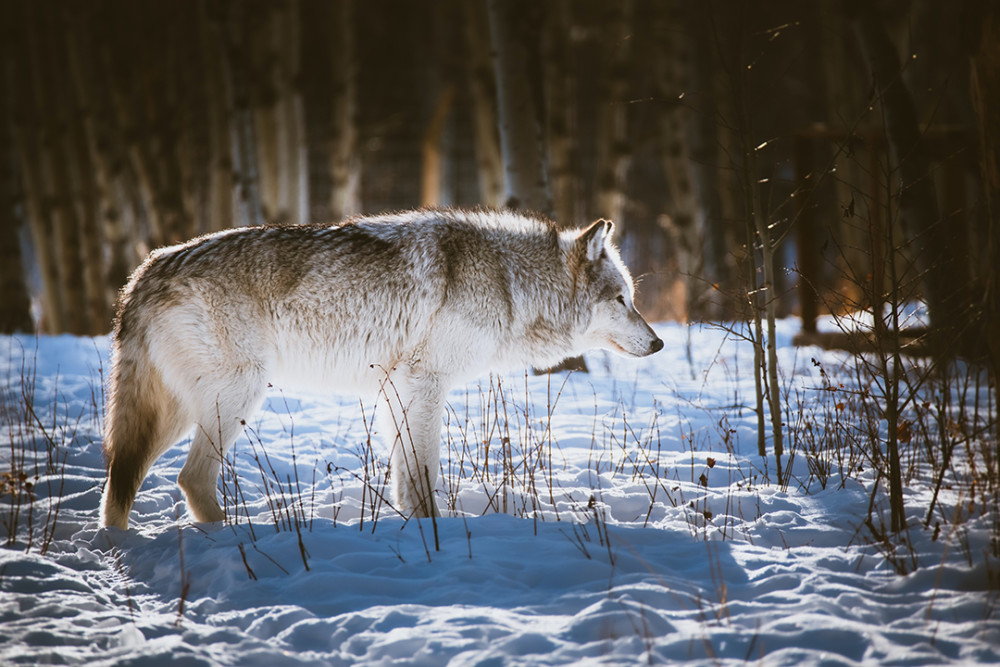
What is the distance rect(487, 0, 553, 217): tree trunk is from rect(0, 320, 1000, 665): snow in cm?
307

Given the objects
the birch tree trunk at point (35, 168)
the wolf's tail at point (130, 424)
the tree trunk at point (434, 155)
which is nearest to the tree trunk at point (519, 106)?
the wolf's tail at point (130, 424)

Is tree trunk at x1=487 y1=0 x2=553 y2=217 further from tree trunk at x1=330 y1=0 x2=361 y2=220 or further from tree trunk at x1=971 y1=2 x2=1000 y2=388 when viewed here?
tree trunk at x1=330 y1=0 x2=361 y2=220

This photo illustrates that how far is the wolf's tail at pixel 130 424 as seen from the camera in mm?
3699

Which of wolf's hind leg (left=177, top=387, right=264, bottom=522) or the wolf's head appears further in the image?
the wolf's head

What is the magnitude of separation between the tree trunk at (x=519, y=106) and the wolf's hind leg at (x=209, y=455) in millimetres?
3853

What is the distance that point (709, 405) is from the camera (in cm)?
625

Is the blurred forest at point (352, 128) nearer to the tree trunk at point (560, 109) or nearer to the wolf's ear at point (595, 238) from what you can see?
the tree trunk at point (560, 109)

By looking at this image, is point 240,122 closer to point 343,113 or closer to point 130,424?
point 343,113

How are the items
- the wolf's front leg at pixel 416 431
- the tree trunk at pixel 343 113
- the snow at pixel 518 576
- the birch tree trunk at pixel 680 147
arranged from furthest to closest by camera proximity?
the birch tree trunk at pixel 680 147 < the tree trunk at pixel 343 113 < the wolf's front leg at pixel 416 431 < the snow at pixel 518 576

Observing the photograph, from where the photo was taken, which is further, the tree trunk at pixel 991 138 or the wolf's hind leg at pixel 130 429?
the wolf's hind leg at pixel 130 429

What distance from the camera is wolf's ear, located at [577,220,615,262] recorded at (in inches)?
182

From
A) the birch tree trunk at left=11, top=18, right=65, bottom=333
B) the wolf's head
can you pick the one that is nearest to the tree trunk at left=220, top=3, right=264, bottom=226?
the birch tree trunk at left=11, top=18, right=65, bottom=333

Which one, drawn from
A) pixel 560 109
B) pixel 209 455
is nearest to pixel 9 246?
pixel 560 109

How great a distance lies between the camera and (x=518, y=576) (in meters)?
3.09
